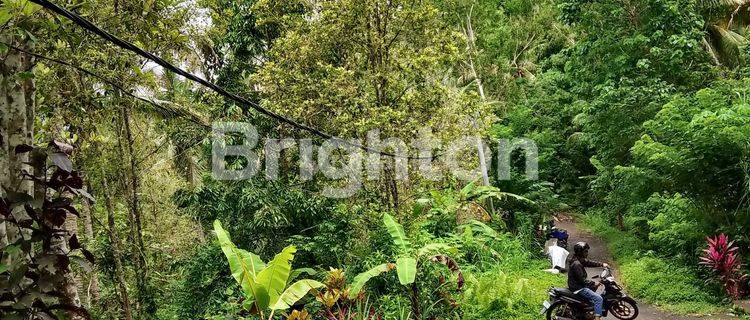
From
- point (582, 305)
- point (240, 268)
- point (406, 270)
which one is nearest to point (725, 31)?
point (582, 305)

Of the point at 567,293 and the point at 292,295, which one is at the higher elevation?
the point at 292,295

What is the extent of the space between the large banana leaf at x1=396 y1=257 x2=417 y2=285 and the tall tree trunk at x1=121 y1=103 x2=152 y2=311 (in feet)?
15.4

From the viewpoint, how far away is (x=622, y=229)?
61.3ft

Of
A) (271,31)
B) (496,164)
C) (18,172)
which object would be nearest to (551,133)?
(496,164)

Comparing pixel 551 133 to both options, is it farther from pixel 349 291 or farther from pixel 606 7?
pixel 349 291

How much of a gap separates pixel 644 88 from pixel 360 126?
7.94 meters

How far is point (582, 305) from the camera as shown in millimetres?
7398

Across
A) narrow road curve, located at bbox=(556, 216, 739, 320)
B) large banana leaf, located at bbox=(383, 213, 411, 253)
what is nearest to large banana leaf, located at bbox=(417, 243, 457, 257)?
large banana leaf, located at bbox=(383, 213, 411, 253)

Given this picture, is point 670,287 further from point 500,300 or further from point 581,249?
point 581,249

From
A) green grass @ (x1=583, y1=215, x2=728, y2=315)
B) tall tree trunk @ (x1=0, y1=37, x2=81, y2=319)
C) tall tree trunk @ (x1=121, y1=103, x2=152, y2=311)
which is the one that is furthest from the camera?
green grass @ (x1=583, y1=215, x2=728, y2=315)

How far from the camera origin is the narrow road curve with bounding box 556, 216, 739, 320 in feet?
28.8

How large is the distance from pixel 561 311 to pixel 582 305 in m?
0.46

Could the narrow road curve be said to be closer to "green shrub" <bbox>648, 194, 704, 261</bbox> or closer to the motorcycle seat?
"green shrub" <bbox>648, 194, 704, 261</bbox>

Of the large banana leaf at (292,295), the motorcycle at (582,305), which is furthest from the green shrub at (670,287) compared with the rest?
the large banana leaf at (292,295)
